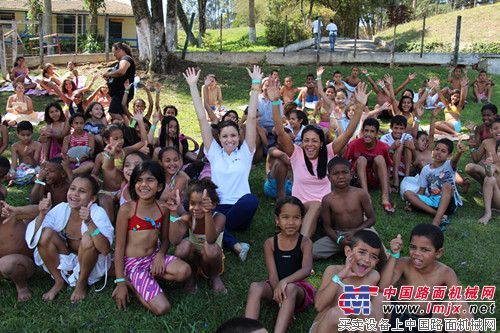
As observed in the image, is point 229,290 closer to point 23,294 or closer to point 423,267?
point 423,267

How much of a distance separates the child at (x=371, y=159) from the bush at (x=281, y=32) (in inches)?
748

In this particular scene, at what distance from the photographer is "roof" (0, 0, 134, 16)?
98.0ft

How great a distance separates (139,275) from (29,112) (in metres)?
7.46

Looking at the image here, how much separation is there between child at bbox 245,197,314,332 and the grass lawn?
9.4 inches

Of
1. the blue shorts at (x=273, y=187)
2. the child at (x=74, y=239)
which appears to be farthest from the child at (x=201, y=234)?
the blue shorts at (x=273, y=187)

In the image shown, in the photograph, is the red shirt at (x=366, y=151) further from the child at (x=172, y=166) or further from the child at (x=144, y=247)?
the child at (x=144, y=247)

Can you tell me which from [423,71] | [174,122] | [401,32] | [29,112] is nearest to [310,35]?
[401,32]

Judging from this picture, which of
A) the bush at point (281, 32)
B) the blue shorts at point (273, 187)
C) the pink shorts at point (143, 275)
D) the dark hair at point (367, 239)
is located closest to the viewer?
the dark hair at point (367, 239)

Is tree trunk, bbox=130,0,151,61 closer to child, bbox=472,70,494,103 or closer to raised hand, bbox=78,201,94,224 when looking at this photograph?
child, bbox=472,70,494,103

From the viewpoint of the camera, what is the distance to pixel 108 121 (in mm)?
8180

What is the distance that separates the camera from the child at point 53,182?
4.96 m

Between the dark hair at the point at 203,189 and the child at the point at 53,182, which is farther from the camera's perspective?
the child at the point at 53,182

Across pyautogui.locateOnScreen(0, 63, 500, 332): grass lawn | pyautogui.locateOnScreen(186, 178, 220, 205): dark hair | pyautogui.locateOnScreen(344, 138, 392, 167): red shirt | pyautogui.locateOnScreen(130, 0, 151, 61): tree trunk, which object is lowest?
pyautogui.locateOnScreen(0, 63, 500, 332): grass lawn

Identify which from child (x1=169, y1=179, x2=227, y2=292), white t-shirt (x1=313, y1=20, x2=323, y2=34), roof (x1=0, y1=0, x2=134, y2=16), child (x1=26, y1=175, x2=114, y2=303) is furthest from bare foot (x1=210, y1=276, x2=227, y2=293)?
roof (x1=0, y1=0, x2=134, y2=16)
